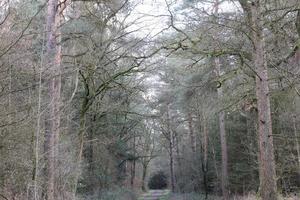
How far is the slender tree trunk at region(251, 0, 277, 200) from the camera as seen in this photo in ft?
25.8

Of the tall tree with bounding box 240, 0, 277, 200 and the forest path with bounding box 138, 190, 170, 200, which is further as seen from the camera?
the forest path with bounding box 138, 190, 170, 200

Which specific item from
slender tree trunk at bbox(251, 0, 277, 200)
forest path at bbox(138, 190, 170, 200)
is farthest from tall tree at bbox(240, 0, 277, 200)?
forest path at bbox(138, 190, 170, 200)

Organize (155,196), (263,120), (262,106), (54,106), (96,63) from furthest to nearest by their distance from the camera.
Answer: (155,196) → (96,63) → (262,106) → (263,120) → (54,106)

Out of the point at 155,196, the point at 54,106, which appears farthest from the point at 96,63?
the point at 155,196

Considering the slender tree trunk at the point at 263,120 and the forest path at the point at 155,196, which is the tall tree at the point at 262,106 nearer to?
the slender tree trunk at the point at 263,120

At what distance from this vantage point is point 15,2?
19.0 ft

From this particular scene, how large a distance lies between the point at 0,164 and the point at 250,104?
7392 mm

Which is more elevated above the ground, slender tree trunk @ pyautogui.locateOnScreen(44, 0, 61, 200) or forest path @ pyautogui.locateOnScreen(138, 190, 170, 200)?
slender tree trunk @ pyautogui.locateOnScreen(44, 0, 61, 200)

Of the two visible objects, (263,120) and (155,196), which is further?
(155,196)

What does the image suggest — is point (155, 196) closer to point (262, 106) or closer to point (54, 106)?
point (262, 106)

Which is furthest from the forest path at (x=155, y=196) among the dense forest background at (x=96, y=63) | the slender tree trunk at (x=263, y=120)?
the slender tree trunk at (x=263, y=120)

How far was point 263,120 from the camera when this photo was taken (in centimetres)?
821

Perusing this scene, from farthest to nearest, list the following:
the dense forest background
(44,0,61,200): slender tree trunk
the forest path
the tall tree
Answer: the forest path → the tall tree → (44,0,61,200): slender tree trunk → the dense forest background

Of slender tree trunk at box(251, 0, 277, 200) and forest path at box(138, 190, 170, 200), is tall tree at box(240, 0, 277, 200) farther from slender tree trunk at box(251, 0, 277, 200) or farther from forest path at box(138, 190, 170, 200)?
forest path at box(138, 190, 170, 200)
